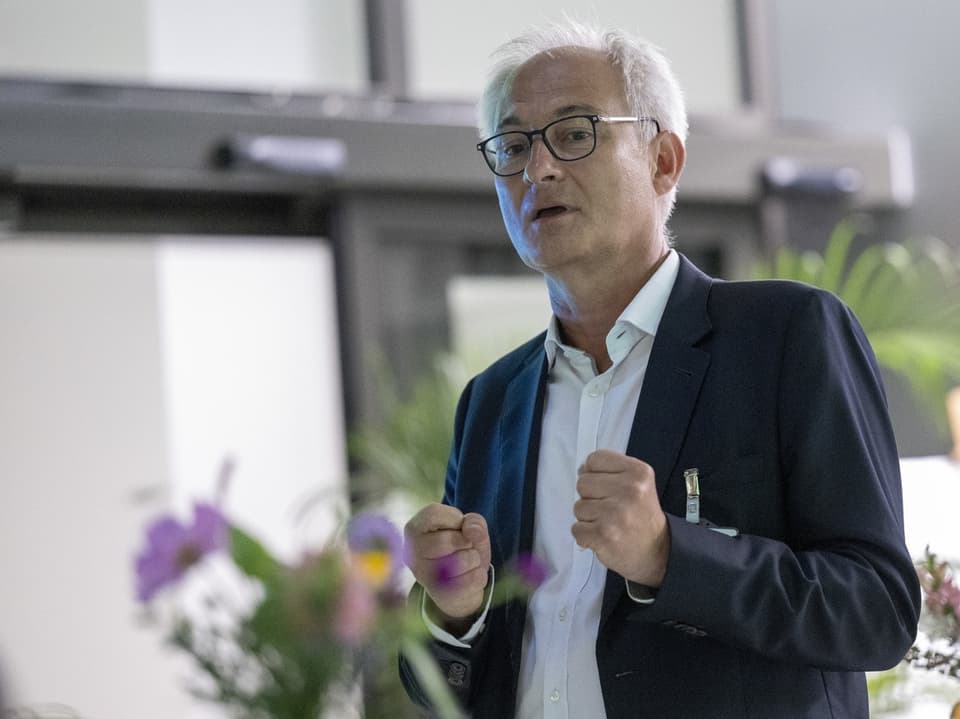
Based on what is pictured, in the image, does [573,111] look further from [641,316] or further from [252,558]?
[252,558]

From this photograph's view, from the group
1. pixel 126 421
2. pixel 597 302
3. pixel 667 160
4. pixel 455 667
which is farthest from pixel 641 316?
pixel 126 421

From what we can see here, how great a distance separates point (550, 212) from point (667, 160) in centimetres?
24

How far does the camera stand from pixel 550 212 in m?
1.79

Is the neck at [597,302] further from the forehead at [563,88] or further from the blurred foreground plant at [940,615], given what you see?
the blurred foreground plant at [940,615]

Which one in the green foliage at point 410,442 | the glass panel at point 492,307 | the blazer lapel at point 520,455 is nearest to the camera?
the blazer lapel at point 520,455

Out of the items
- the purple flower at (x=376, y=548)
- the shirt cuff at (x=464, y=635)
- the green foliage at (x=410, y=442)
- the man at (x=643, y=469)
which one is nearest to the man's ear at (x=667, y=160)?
the man at (x=643, y=469)

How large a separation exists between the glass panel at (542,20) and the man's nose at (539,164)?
3.00 meters

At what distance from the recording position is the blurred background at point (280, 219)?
14.3 feet

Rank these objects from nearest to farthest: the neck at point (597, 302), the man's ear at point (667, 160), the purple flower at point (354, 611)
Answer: the purple flower at point (354, 611) < the neck at point (597, 302) < the man's ear at point (667, 160)

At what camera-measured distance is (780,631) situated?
1381 mm

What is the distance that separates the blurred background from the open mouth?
8.79 feet

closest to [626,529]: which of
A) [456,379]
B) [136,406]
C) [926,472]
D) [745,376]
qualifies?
[745,376]

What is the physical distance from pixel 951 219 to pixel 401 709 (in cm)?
491

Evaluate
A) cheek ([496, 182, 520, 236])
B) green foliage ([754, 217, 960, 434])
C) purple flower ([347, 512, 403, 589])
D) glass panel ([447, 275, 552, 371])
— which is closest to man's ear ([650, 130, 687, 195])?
cheek ([496, 182, 520, 236])
